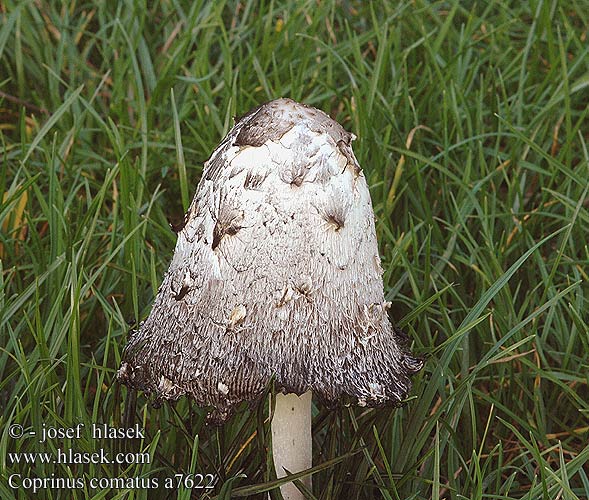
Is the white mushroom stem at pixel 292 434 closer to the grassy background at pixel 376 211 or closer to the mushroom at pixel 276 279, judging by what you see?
the grassy background at pixel 376 211

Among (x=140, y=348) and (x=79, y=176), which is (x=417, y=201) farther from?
(x=140, y=348)

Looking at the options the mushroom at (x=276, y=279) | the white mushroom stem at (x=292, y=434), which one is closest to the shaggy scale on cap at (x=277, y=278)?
the mushroom at (x=276, y=279)

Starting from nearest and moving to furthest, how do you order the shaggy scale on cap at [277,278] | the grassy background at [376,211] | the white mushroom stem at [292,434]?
the shaggy scale on cap at [277,278]
the white mushroom stem at [292,434]
the grassy background at [376,211]

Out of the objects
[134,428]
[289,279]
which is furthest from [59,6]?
[289,279]

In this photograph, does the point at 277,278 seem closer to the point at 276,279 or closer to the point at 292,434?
the point at 276,279

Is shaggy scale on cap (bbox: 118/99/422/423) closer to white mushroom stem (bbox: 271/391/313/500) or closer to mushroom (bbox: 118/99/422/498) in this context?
mushroom (bbox: 118/99/422/498)

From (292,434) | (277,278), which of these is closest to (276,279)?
(277,278)

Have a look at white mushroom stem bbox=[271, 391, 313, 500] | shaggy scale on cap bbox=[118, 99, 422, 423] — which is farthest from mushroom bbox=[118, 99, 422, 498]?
white mushroom stem bbox=[271, 391, 313, 500]
